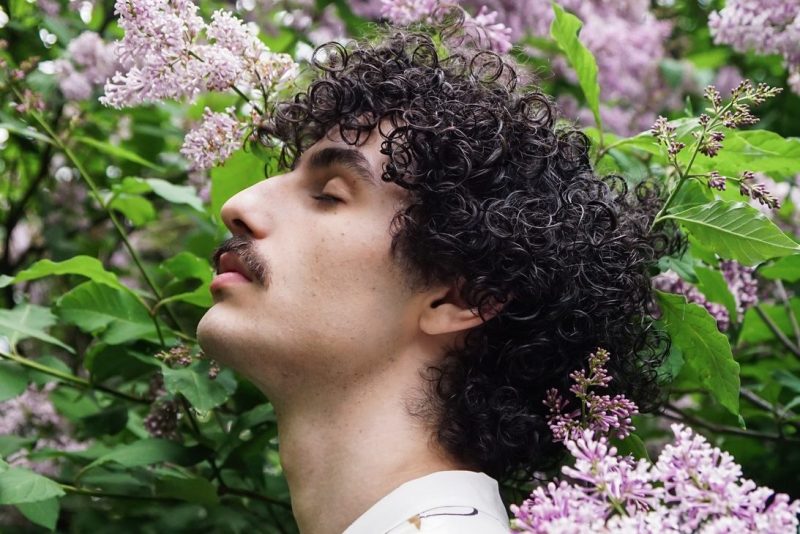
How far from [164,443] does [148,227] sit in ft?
6.76

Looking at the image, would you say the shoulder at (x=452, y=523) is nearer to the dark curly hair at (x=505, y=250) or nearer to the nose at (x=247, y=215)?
the dark curly hair at (x=505, y=250)

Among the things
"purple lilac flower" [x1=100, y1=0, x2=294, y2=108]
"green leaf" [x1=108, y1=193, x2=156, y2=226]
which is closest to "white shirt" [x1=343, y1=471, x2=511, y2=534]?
"purple lilac flower" [x1=100, y1=0, x2=294, y2=108]

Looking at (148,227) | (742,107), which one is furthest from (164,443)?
(148,227)

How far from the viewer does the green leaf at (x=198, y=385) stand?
6.95ft

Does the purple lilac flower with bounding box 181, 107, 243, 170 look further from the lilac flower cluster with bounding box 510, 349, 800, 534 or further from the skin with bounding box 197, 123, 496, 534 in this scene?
Answer: the lilac flower cluster with bounding box 510, 349, 800, 534

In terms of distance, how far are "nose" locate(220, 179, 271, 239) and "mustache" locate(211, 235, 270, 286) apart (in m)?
0.02

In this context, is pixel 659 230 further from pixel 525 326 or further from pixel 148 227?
pixel 148 227

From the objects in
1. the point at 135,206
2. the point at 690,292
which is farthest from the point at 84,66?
the point at 690,292

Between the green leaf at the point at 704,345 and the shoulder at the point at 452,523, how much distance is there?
55 cm

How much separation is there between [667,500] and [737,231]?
A: 72 centimetres

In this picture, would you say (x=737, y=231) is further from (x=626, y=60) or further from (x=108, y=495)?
(x=626, y=60)

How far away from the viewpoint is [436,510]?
1.77 meters

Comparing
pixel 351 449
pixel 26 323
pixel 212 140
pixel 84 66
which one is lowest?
pixel 26 323

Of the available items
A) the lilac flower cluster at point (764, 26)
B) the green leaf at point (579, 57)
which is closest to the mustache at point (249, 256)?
the green leaf at point (579, 57)
